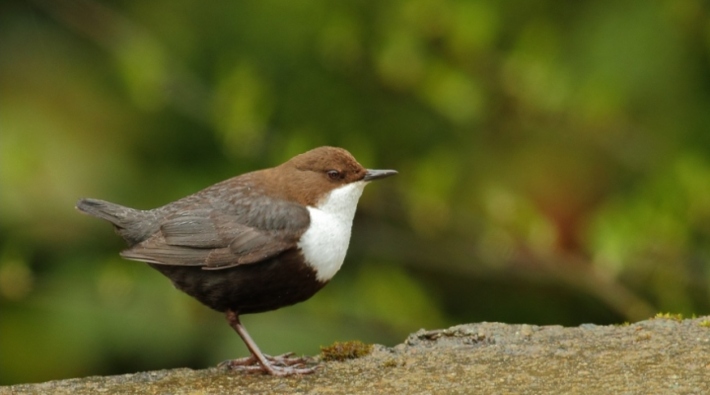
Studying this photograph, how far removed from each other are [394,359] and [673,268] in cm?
156

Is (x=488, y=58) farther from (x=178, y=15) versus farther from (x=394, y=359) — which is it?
(x=394, y=359)

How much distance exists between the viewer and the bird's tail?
436cm

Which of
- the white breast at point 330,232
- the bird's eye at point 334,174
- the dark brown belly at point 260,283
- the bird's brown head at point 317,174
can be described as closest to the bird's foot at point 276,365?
the dark brown belly at point 260,283

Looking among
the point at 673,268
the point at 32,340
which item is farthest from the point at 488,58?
the point at 32,340

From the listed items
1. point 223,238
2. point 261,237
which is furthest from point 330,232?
point 223,238

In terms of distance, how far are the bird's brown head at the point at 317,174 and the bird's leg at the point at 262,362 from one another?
19.1 inches

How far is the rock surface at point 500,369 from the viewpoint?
3.48 m

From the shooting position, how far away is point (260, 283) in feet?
13.4

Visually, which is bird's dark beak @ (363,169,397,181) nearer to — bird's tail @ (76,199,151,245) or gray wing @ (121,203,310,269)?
gray wing @ (121,203,310,269)

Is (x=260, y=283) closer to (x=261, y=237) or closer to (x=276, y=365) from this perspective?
(x=261, y=237)

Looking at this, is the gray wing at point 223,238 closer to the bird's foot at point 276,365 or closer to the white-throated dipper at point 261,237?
the white-throated dipper at point 261,237

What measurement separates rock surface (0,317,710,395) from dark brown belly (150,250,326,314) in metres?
0.25

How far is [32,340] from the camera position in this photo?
5332mm

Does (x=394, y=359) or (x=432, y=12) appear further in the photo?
(x=432, y=12)
